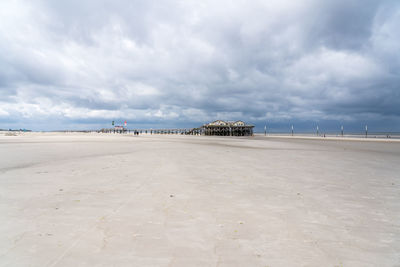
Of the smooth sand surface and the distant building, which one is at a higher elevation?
the distant building

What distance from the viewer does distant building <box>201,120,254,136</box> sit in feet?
233

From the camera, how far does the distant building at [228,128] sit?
71062 millimetres

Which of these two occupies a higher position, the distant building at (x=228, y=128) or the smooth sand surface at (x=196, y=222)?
the distant building at (x=228, y=128)

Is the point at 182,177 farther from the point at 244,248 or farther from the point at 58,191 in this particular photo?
the point at 244,248

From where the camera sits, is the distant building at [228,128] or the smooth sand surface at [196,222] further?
the distant building at [228,128]

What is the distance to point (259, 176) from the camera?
7020mm

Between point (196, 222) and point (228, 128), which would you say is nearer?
point (196, 222)

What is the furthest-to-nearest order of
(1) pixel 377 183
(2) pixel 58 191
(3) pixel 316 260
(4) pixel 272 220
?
(1) pixel 377 183 < (2) pixel 58 191 < (4) pixel 272 220 < (3) pixel 316 260

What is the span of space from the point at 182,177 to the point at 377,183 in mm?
5783

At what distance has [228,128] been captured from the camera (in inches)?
2835

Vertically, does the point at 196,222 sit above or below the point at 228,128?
below

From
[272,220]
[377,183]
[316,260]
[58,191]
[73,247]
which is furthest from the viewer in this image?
[377,183]

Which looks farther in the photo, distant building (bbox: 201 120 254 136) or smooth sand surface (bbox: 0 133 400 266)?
distant building (bbox: 201 120 254 136)

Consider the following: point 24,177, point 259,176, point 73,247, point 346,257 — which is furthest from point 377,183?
point 24,177
